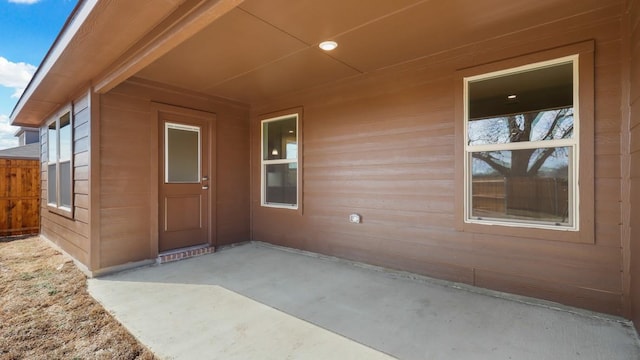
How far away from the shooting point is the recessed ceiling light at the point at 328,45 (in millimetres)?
2822

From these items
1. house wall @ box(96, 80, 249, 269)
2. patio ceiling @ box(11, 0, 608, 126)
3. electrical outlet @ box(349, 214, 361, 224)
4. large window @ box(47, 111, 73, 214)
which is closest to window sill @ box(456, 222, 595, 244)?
electrical outlet @ box(349, 214, 361, 224)

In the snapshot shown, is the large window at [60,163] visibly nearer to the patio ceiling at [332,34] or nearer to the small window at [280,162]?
the patio ceiling at [332,34]

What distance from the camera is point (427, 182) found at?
3.19 meters

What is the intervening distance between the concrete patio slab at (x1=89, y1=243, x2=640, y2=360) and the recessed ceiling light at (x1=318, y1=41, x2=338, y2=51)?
7.85ft

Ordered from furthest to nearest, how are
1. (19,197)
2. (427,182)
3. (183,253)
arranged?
1. (19,197)
2. (183,253)
3. (427,182)

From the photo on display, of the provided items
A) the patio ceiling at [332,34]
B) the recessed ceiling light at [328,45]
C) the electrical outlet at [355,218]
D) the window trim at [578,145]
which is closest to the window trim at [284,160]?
the patio ceiling at [332,34]

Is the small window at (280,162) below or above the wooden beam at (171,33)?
below

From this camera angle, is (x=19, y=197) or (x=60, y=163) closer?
(x=60, y=163)

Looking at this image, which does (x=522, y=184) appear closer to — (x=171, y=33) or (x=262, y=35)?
(x=262, y=35)

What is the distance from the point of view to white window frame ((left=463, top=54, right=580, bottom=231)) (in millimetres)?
2402

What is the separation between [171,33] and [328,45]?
1.38m

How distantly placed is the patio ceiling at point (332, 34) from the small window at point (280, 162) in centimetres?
93

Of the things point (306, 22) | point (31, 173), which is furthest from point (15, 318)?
point (31, 173)

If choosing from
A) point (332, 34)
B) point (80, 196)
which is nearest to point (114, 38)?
point (332, 34)
